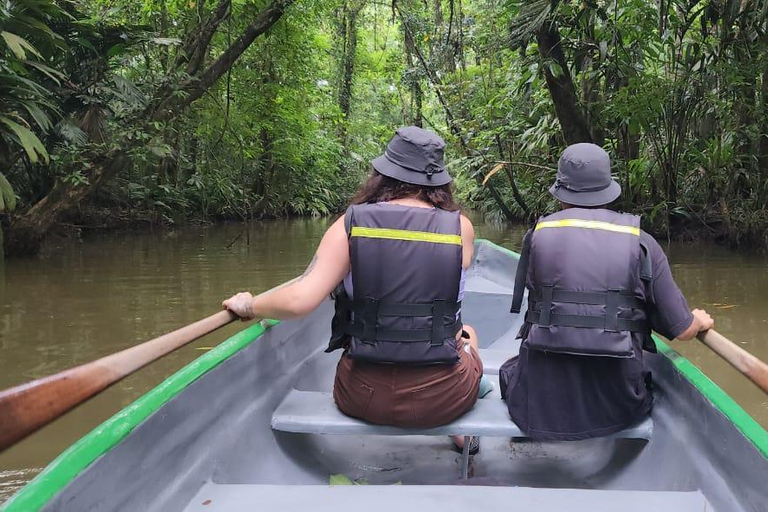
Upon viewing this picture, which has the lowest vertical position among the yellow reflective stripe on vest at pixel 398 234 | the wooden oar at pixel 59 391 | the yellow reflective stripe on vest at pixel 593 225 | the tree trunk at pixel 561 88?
the wooden oar at pixel 59 391

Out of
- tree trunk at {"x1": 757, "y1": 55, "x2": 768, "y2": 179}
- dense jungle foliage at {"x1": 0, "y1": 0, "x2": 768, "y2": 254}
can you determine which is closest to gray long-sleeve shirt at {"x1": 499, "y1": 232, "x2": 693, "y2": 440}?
dense jungle foliage at {"x1": 0, "y1": 0, "x2": 768, "y2": 254}

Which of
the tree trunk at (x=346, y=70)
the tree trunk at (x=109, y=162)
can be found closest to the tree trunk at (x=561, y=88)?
the tree trunk at (x=109, y=162)

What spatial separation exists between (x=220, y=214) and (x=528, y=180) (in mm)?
7813

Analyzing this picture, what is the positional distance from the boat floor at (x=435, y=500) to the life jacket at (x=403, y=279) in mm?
441

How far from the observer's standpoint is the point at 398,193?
2.12 meters

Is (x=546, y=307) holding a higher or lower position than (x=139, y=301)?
higher

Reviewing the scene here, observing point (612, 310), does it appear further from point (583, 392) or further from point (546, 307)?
point (583, 392)

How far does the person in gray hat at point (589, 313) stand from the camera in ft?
6.49

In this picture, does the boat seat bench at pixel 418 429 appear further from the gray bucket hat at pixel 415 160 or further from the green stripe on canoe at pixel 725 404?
the gray bucket hat at pixel 415 160

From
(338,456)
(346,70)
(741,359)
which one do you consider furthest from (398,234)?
(346,70)

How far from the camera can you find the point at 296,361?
2.90 meters

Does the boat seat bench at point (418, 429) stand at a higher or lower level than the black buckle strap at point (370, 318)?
lower

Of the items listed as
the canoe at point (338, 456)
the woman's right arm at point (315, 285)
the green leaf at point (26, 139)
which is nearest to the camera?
the canoe at point (338, 456)

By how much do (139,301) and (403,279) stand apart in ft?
14.7
